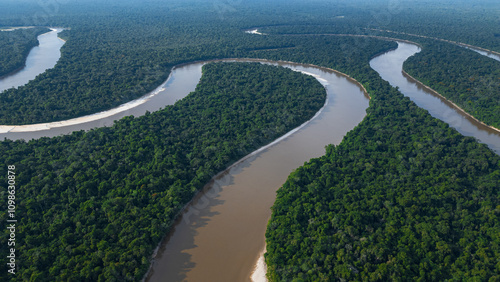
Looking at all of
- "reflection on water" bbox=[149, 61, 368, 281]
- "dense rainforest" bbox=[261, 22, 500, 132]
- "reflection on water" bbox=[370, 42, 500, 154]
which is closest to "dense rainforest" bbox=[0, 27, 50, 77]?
"reflection on water" bbox=[149, 61, 368, 281]

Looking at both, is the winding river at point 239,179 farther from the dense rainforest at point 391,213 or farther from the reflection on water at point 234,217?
the dense rainforest at point 391,213

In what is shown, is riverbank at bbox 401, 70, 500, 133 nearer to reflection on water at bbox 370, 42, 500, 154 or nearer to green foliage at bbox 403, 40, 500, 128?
reflection on water at bbox 370, 42, 500, 154

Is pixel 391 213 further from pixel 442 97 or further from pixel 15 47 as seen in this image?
pixel 15 47

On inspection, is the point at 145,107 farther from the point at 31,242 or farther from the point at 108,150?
the point at 31,242

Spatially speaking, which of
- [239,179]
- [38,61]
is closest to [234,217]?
[239,179]

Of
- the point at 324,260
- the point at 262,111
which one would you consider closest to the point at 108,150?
the point at 262,111
